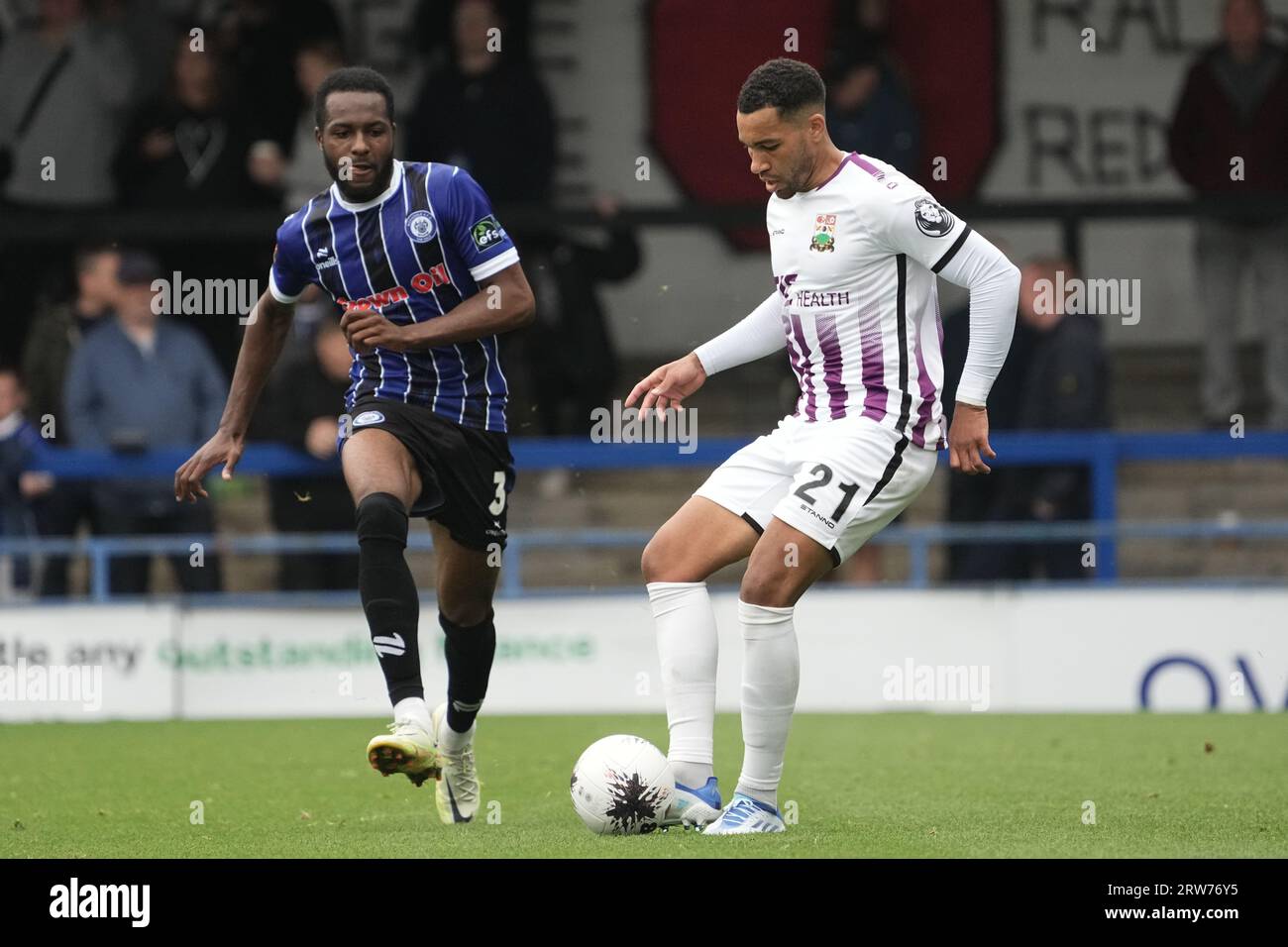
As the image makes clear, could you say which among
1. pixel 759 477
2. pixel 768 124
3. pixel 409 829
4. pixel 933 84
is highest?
pixel 933 84

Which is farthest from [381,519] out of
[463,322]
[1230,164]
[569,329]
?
[1230,164]

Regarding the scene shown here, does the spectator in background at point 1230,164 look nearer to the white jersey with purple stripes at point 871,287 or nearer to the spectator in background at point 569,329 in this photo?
the spectator in background at point 569,329

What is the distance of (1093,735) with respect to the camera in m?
9.94

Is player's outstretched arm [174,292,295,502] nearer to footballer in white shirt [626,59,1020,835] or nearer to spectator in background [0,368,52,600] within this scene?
footballer in white shirt [626,59,1020,835]

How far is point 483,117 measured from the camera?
45.4 feet

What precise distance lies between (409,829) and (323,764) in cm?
236

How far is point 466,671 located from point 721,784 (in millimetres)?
1239

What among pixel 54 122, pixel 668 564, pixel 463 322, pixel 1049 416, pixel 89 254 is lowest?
pixel 668 564

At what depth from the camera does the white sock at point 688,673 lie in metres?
6.43

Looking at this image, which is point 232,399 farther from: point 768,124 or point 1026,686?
point 1026,686

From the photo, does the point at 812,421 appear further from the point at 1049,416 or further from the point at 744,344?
the point at 1049,416

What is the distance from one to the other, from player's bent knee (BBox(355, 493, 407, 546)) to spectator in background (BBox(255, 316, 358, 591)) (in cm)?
623
